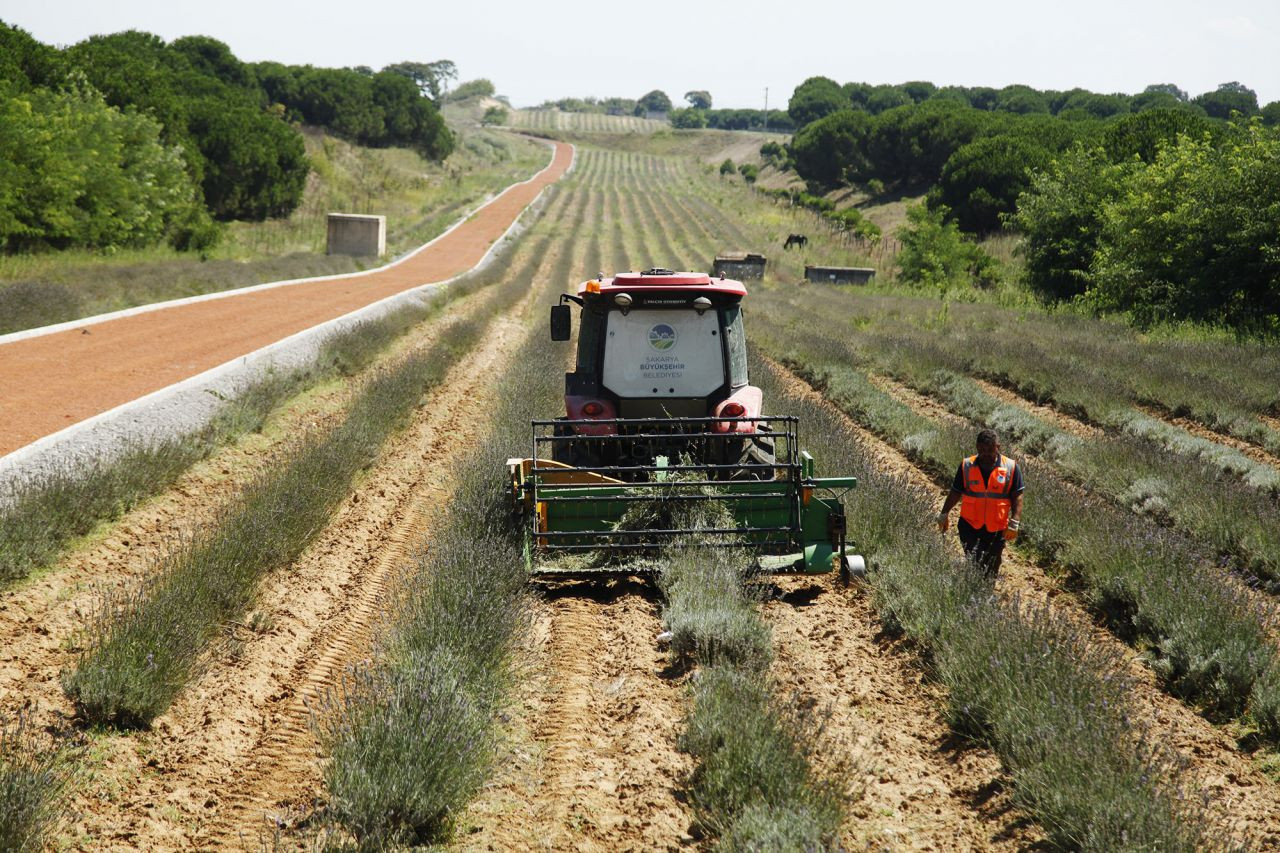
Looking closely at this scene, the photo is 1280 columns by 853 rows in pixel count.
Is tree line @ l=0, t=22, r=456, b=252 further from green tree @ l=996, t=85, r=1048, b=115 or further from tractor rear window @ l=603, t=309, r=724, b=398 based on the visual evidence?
green tree @ l=996, t=85, r=1048, b=115

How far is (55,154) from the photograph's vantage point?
26.0 m

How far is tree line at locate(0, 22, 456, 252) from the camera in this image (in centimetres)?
2592

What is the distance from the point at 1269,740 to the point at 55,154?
94.0 feet

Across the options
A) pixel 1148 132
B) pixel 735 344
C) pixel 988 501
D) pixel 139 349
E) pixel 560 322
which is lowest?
pixel 139 349

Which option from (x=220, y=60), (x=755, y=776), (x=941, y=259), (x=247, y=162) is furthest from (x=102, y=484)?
(x=220, y=60)

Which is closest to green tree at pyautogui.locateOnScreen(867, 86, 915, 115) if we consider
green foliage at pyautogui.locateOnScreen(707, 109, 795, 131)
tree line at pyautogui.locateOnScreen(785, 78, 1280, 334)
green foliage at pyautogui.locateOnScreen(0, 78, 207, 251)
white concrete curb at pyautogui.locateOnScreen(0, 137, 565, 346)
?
green foliage at pyautogui.locateOnScreen(707, 109, 795, 131)

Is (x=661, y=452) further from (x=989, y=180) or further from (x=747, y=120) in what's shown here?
(x=747, y=120)

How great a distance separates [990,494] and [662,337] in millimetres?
Result: 2948

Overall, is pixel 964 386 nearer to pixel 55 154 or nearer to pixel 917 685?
pixel 917 685

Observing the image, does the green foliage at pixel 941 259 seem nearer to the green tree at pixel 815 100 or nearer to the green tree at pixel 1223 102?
the green tree at pixel 1223 102

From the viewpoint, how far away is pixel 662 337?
870 centimetres

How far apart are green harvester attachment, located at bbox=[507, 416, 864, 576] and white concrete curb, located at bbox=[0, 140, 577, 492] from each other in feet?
13.6

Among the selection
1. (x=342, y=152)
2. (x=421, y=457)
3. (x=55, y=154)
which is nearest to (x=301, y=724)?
(x=421, y=457)

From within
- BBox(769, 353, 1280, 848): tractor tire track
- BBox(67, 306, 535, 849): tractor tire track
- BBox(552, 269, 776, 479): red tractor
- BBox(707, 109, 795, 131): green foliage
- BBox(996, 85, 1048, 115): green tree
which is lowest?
BBox(67, 306, 535, 849): tractor tire track
